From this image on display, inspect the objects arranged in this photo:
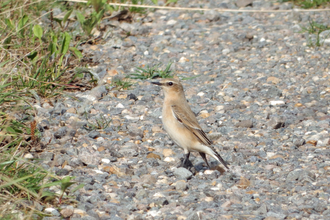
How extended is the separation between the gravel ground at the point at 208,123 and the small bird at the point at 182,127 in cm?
24

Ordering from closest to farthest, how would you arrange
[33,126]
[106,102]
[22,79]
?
[33,126] → [22,79] → [106,102]

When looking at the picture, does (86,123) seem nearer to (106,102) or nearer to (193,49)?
(106,102)

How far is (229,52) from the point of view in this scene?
8625 millimetres

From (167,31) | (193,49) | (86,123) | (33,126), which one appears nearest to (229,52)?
(193,49)

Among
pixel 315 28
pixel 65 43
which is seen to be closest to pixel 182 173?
pixel 65 43

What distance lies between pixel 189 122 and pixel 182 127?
123 millimetres

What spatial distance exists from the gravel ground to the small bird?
24 centimetres

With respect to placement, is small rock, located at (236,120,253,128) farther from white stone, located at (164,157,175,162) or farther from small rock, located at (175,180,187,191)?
small rock, located at (175,180,187,191)

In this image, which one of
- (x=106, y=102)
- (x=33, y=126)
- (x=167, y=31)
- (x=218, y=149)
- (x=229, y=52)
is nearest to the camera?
(x=33, y=126)

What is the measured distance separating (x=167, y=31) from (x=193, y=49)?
0.86 metres

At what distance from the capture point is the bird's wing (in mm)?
5443

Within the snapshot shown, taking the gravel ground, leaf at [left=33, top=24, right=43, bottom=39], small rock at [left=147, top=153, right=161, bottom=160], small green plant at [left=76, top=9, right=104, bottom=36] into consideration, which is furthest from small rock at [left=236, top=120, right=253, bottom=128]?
small green plant at [left=76, top=9, right=104, bottom=36]

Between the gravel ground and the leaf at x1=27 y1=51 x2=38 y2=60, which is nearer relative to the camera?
the gravel ground

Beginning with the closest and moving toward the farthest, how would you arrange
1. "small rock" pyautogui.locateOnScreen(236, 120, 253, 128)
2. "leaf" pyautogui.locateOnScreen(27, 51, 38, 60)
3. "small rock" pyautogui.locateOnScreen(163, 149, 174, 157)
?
"small rock" pyautogui.locateOnScreen(163, 149, 174, 157)
"small rock" pyautogui.locateOnScreen(236, 120, 253, 128)
"leaf" pyautogui.locateOnScreen(27, 51, 38, 60)
